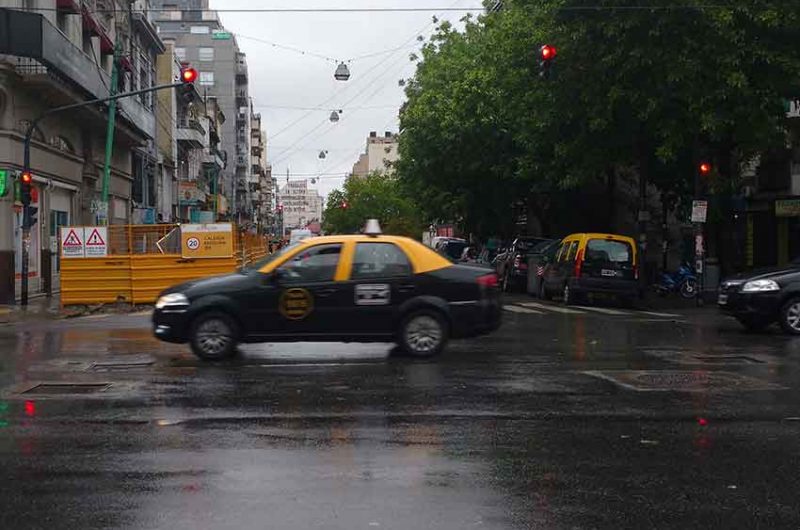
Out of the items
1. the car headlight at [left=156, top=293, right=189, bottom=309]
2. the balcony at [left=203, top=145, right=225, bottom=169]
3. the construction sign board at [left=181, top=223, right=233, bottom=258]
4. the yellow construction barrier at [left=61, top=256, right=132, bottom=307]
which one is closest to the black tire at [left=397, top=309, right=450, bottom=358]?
the car headlight at [left=156, top=293, right=189, bottom=309]

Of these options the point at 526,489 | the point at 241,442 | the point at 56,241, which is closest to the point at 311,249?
the point at 241,442

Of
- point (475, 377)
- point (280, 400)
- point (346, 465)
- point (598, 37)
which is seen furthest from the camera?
point (598, 37)

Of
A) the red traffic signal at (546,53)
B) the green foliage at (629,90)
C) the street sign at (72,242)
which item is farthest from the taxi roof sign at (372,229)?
the street sign at (72,242)

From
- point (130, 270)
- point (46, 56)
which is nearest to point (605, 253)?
point (130, 270)

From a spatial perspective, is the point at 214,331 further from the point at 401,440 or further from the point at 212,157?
the point at 212,157

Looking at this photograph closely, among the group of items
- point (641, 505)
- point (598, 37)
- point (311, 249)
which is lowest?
point (641, 505)

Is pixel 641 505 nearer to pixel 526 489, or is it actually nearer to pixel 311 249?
pixel 526 489

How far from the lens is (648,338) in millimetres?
14812

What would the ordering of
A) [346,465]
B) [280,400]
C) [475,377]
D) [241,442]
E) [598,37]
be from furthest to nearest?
1. [598,37]
2. [475,377]
3. [280,400]
4. [241,442]
5. [346,465]

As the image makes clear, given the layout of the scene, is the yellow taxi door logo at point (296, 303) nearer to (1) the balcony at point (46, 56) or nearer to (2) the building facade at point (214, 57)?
(1) the balcony at point (46, 56)

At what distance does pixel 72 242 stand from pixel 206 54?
78.1m

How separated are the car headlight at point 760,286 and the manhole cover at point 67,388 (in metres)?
10.6

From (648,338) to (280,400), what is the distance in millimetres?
8061

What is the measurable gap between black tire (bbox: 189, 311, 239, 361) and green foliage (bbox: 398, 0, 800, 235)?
13676 millimetres
